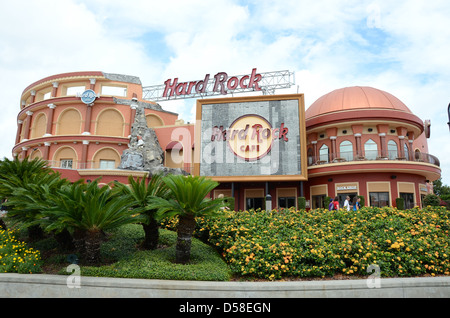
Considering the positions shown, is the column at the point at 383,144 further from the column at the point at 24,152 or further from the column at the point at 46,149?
the column at the point at 24,152

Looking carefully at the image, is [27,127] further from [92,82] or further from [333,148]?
[333,148]

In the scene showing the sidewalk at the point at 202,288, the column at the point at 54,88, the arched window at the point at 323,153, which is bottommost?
the sidewalk at the point at 202,288

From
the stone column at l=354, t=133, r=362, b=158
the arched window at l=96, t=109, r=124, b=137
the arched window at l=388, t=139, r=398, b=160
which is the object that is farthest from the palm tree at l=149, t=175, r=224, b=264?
the arched window at l=96, t=109, r=124, b=137

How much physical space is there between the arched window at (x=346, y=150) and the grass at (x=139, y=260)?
73.0 feet

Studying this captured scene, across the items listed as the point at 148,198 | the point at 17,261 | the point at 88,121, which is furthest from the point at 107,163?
the point at 17,261

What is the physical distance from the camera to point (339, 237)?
424 inches

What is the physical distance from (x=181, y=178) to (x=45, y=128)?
3700 cm

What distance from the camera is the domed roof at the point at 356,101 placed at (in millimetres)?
30164

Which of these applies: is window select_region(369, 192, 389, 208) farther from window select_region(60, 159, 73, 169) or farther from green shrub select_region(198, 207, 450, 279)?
window select_region(60, 159, 73, 169)

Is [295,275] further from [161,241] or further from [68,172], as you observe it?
[68,172]

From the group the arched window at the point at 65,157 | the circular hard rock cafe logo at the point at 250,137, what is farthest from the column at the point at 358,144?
the arched window at the point at 65,157

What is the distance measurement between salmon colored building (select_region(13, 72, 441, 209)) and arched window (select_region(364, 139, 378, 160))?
0.28ft

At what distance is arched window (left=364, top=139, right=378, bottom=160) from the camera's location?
29.2 m
